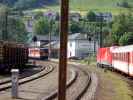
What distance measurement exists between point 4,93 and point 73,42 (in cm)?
13025

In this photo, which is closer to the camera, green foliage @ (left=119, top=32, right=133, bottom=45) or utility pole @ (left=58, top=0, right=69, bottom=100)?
utility pole @ (left=58, top=0, right=69, bottom=100)

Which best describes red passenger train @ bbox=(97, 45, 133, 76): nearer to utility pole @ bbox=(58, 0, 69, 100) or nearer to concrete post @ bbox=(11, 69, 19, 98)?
concrete post @ bbox=(11, 69, 19, 98)

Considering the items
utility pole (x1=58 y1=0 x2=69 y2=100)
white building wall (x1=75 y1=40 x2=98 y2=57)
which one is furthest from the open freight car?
white building wall (x1=75 y1=40 x2=98 y2=57)

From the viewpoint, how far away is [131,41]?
10525 centimetres

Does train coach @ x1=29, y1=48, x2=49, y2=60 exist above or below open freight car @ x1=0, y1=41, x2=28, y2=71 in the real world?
below

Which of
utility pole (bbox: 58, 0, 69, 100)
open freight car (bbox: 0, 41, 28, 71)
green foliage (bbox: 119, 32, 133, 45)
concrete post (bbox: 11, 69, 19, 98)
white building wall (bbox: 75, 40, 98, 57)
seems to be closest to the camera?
utility pole (bbox: 58, 0, 69, 100)

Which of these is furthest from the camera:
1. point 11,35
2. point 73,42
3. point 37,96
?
point 73,42

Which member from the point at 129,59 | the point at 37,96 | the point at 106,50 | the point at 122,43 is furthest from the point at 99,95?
the point at 122,43

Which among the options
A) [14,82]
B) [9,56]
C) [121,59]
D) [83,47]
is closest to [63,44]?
[14,82]

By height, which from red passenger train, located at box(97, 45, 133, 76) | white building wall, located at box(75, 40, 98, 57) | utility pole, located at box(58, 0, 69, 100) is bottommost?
white building wall, located at box(75, 40, 98, 57)

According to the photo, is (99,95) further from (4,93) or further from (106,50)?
(106,50)

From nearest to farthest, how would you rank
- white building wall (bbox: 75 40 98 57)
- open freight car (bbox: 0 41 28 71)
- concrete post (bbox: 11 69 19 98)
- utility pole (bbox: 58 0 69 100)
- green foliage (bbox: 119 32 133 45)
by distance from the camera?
utility pole (bbox: 58 0 69 100)
concrete post (bbox: 11 69 19 98)
open freight car (bbox: 0 41 28 71)
green foliage (bbox: 119 32 133 45)
white building wall (bbox: 75 40 98 57)

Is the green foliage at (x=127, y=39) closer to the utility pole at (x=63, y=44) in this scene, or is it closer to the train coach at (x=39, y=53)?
the train coach at (x=39, y=53)

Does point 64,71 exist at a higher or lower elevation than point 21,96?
higher
